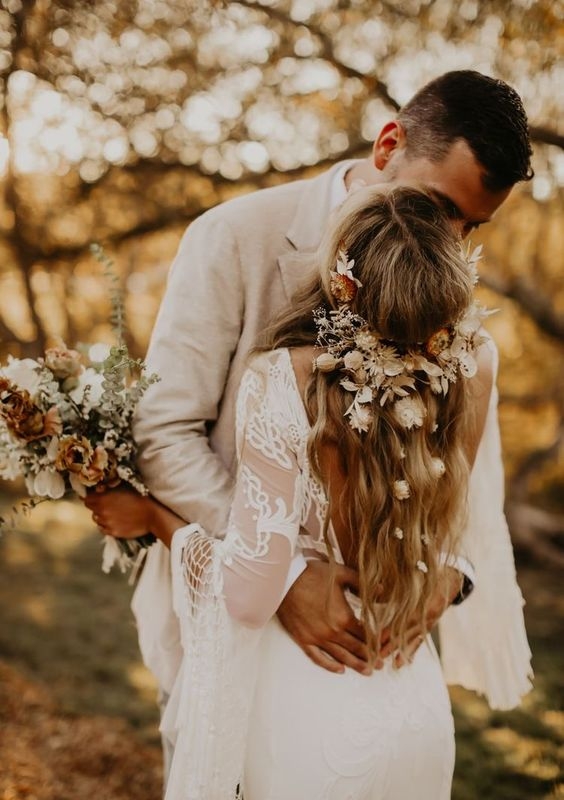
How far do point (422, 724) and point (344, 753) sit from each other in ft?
→ 0.65

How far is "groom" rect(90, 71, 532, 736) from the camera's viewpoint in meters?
2.10

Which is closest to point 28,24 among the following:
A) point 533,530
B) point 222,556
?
point 222,556

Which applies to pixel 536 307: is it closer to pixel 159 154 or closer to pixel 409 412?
pixel 159 154

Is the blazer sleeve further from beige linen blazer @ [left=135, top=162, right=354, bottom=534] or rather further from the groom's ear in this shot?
the groom's ear

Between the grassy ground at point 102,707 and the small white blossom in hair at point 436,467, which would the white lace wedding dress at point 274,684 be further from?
the grassy ground at point 102,707

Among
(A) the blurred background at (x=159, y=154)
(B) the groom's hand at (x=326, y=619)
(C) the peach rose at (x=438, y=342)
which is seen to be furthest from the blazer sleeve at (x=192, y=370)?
(A) the blurred background at (x=159, y=154)

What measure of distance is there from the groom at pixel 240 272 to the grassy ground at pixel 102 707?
1537 millimetres

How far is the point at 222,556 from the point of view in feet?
5.82

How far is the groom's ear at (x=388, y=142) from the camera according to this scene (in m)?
2.22

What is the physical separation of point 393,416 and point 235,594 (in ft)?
1.71

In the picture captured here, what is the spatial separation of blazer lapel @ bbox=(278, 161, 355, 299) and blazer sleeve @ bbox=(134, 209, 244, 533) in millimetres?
140

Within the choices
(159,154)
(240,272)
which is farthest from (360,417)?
(159,154)

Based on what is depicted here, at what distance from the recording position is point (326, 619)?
1784 mm

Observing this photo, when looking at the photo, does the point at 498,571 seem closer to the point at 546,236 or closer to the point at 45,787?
the point at 45,787
